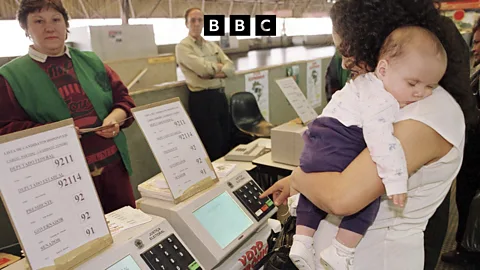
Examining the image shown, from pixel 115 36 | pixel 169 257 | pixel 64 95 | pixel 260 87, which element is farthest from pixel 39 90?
pixel 115 36

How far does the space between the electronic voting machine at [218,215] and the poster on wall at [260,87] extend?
2699 millimetres

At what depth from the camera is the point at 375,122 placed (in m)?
0.81

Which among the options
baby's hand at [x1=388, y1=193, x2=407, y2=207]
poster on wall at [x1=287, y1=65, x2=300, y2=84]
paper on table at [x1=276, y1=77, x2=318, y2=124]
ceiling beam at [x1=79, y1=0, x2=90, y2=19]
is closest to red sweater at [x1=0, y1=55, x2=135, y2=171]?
paper on table at [x1=276, y1=77, x2=318, y2=124]

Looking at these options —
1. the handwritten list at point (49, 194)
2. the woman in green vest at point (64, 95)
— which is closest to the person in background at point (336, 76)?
the woman in green vest at point (64, 95)

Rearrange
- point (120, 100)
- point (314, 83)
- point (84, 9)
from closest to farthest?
point (120, 100) < point (314, 83) < point (84, 9)

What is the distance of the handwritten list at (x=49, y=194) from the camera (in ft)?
→ 2.26

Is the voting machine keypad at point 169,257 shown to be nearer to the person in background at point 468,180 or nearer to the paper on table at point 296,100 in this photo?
the paper on table at point 296,100

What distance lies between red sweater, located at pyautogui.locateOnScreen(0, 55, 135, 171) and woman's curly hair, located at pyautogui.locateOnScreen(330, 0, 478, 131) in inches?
43.2

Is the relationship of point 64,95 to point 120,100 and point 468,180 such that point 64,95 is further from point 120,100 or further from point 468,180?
point 468,180

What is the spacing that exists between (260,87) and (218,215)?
309cm

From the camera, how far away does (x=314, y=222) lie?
100 centimetres

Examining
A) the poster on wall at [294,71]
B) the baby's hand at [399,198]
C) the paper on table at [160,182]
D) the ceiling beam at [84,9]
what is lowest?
the poster on wall at [294,71]

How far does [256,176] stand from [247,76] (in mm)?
1748

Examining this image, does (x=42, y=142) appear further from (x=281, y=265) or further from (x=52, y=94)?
(x=52, y=94)
